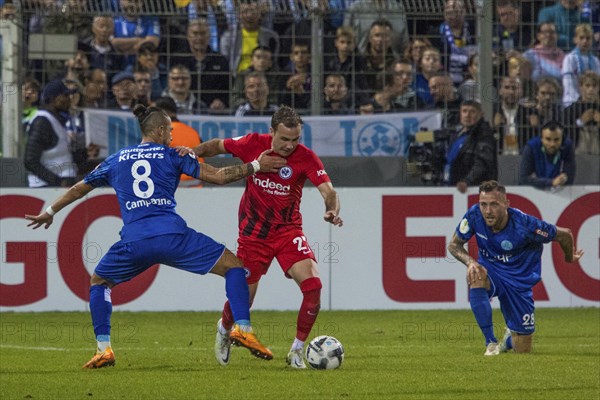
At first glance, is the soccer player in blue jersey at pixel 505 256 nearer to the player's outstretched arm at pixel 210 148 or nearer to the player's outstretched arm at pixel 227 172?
the player's outstretched arm at pixel 210 148

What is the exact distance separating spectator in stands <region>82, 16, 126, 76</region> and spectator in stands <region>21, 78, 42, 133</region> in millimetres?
721

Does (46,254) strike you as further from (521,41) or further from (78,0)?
(521,41)

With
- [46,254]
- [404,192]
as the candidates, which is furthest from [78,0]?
[404,192]

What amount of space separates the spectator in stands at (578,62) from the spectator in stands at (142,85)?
5.01m

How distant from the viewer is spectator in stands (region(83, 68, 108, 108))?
1468 cm

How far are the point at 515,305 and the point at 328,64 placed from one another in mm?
4960

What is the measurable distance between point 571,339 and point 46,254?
5.87 meters

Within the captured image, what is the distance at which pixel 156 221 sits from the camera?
9.01m

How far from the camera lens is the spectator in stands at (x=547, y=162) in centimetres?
1433

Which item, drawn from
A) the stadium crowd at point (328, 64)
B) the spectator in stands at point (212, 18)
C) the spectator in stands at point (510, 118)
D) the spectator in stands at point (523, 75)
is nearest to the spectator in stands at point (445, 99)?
the stadium crowd at point (328, 64)

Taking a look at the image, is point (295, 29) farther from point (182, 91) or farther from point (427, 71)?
point (427, 71)

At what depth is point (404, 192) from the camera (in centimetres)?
1439

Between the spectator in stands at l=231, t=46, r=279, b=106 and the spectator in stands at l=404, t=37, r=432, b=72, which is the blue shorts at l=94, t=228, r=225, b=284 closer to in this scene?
the spectator in stands at l=231, t=46, r=279, b=106

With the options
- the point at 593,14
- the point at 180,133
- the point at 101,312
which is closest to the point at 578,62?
the point at 593,14
